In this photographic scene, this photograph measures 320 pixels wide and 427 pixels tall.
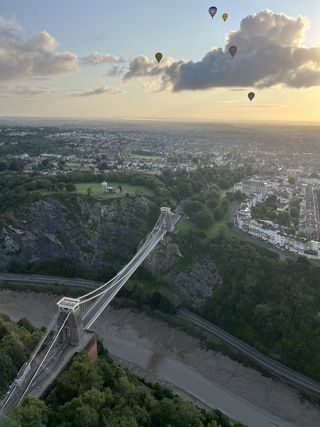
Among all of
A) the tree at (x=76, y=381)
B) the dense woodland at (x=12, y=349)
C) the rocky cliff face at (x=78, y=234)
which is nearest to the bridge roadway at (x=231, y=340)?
the rocky cliff face at (x=78, y=234)

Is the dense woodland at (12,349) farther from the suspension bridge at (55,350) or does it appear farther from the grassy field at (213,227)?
the grassy field at (213,227)

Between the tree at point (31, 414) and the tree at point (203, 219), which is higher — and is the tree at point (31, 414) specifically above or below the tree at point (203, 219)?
above

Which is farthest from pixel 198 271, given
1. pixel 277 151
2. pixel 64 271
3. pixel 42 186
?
pixel 277 151

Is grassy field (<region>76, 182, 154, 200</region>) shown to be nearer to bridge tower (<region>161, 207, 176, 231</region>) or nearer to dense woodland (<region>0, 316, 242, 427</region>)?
bridge tower (<region>161, 207, 176, 231</region>)

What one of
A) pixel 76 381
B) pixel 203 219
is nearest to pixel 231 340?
pixel 203 219

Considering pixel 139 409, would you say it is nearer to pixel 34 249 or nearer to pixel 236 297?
pixel 236 297

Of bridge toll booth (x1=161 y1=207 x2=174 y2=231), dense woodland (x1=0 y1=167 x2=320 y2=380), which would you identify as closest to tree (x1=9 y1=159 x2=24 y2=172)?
dense woodland (x1=0 y1=167 x2=320 y2=380)
